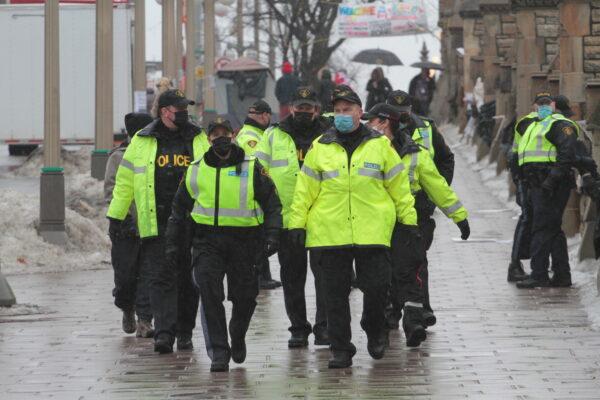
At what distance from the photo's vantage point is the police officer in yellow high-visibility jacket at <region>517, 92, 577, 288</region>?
53.4 feet

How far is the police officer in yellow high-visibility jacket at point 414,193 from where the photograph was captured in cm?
1278

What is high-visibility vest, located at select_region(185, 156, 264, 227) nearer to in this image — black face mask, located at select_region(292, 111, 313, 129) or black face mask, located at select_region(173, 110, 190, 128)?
black face mask, located at select_region(173, 110, 190, 128)

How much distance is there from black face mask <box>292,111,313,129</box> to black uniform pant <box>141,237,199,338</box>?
1312 millimetres

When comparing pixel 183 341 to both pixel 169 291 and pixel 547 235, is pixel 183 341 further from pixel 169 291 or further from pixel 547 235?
pixel 547 235

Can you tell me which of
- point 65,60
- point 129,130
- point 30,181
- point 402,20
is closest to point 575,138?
point 129,130

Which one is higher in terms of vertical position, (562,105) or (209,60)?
(209,60)

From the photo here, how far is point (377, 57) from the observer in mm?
55875

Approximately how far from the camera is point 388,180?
466 inches

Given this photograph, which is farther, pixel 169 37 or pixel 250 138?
pixel 169 37

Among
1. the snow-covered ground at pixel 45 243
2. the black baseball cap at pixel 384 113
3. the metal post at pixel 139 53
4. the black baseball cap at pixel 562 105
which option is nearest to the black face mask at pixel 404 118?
the black baseball cap at pixel 384 113

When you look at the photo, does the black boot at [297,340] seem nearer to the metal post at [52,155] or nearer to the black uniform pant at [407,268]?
the black uniform pant at [407,268]

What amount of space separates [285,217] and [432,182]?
3.55 feet

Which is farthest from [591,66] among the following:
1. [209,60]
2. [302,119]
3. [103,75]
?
[209,60]

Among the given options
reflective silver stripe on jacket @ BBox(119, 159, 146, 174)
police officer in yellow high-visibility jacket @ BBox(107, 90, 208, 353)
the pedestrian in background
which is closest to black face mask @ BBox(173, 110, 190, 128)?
police officer in yellow high-visibility jacket @ BBox(107, 90, 208, 353)
